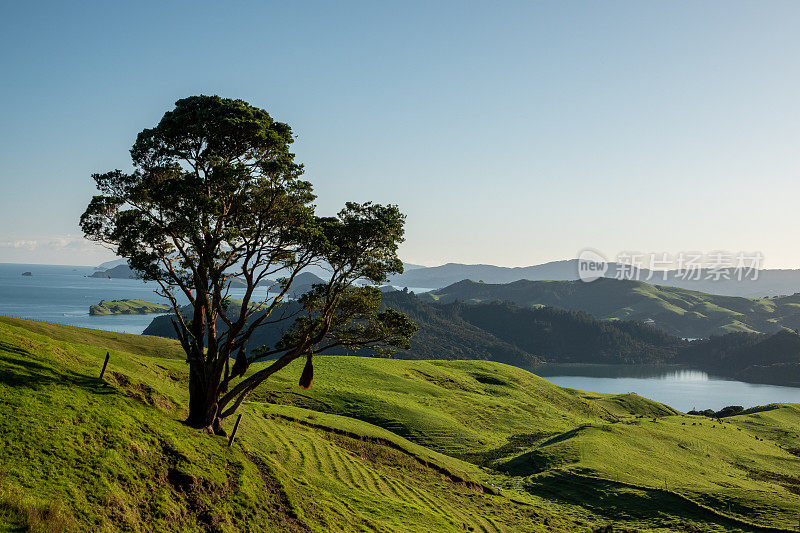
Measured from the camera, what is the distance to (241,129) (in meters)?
25.3

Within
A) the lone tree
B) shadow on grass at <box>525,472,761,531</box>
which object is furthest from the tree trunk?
shadow on grass at <box>525,472,761,531</box>

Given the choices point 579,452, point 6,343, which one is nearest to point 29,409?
point 6,343

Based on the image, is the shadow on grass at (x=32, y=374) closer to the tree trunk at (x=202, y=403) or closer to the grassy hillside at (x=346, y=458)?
the grassy hillside at (x=346, y=458)

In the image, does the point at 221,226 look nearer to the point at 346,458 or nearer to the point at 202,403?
the point at 202,403

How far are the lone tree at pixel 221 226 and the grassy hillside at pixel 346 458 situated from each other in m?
5.57

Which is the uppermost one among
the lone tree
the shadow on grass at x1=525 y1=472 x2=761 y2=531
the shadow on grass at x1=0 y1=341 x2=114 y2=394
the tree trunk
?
the lone tree

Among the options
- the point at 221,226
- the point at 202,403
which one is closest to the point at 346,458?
the point at 202,403

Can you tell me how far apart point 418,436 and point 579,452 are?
1799cm

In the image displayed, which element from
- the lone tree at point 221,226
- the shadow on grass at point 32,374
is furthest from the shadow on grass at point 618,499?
the shadow on grass at point 32,374

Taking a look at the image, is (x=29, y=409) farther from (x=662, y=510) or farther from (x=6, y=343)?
(x=662, y=510)

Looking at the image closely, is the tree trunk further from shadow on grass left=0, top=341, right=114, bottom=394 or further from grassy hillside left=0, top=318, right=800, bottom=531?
shadow on grass left=0, top=341, right=114, bottom=394

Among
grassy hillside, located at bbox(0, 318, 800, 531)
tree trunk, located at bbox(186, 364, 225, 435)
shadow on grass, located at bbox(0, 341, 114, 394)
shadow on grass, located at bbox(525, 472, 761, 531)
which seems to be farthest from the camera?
shadow on grass, located at bbox(525, 472, 761, 531)

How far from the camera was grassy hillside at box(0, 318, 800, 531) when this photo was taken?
1870 centimetres

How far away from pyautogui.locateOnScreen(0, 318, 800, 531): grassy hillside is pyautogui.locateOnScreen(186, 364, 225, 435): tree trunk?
1.45m
